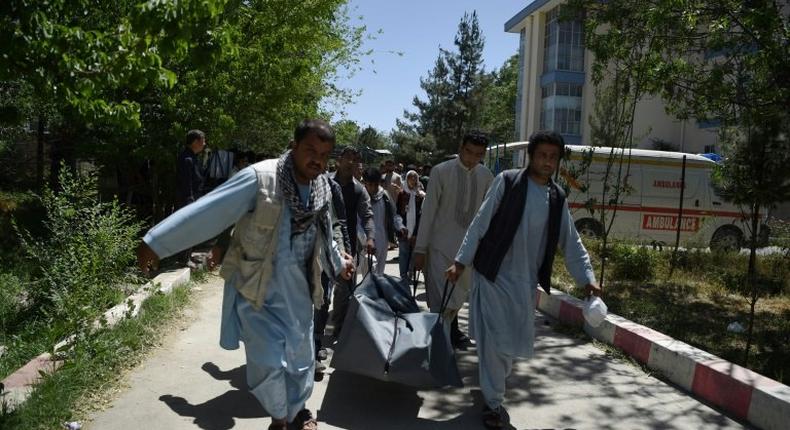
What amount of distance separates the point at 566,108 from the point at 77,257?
34.0m

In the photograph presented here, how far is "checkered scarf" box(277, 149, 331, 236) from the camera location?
3158 mm

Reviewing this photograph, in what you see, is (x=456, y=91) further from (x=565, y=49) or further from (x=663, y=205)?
(x=663, y=205)

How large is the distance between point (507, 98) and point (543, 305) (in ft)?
149

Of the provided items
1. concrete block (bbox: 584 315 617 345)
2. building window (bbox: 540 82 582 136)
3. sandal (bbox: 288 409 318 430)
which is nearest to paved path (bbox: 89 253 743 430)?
sandal (bbox: 288 409 318 430)

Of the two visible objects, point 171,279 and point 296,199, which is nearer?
point 296,199

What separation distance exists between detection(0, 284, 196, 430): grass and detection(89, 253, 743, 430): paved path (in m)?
0.13

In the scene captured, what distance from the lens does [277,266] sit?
3.20 meters

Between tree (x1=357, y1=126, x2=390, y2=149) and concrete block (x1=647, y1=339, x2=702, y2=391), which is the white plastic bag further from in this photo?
tree (x1=357, y1=126, x2=390, y2=149)

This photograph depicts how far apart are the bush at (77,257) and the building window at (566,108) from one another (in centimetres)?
3292

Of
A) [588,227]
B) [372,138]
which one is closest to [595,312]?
[588,227]

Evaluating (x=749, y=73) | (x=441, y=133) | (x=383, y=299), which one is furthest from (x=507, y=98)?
(x=383, y=299)

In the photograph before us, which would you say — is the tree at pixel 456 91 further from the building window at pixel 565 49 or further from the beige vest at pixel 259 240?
the beige vest at pixel 259 240

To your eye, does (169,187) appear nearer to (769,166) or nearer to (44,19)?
(44,19)

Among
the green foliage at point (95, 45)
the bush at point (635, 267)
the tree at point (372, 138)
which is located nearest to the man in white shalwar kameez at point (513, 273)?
the green foliage at point (95, 45)
